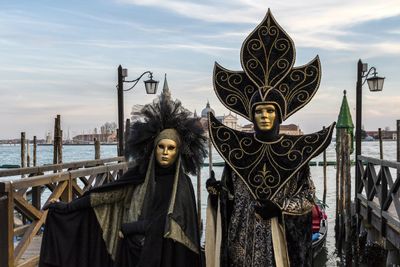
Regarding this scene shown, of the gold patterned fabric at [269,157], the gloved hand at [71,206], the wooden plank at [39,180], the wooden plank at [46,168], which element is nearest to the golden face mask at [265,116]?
the gold patterned fabric at [269,157]

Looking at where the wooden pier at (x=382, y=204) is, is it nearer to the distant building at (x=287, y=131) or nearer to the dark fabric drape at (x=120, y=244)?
the distant building at (x=287, y=131)

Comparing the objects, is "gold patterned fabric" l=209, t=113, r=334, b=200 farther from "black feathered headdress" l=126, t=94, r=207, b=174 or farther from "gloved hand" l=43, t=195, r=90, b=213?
"gloved hand" l=43, t=195, r=90, b=213

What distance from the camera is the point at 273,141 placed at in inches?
123

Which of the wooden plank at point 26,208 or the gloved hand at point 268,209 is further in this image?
the wooden plank at point 26,208

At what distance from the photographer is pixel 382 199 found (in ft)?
24.9

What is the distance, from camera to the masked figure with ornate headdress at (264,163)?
304cm

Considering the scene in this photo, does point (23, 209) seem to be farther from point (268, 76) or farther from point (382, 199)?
point (382, 199)

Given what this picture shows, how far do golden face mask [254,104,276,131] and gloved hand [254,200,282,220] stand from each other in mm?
432

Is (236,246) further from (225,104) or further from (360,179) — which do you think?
(360,179)

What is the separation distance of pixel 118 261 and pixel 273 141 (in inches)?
46.7

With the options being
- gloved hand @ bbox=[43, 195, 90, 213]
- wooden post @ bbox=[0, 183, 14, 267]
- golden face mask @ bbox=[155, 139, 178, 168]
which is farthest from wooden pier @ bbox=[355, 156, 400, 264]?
wooden post @ bbox=[0, 183, 14, 267]

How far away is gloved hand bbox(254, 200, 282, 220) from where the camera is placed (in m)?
2.93

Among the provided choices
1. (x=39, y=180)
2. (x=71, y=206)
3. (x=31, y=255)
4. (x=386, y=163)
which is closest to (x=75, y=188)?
(x=31, y=255)

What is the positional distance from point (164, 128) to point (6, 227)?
6.44 feet
